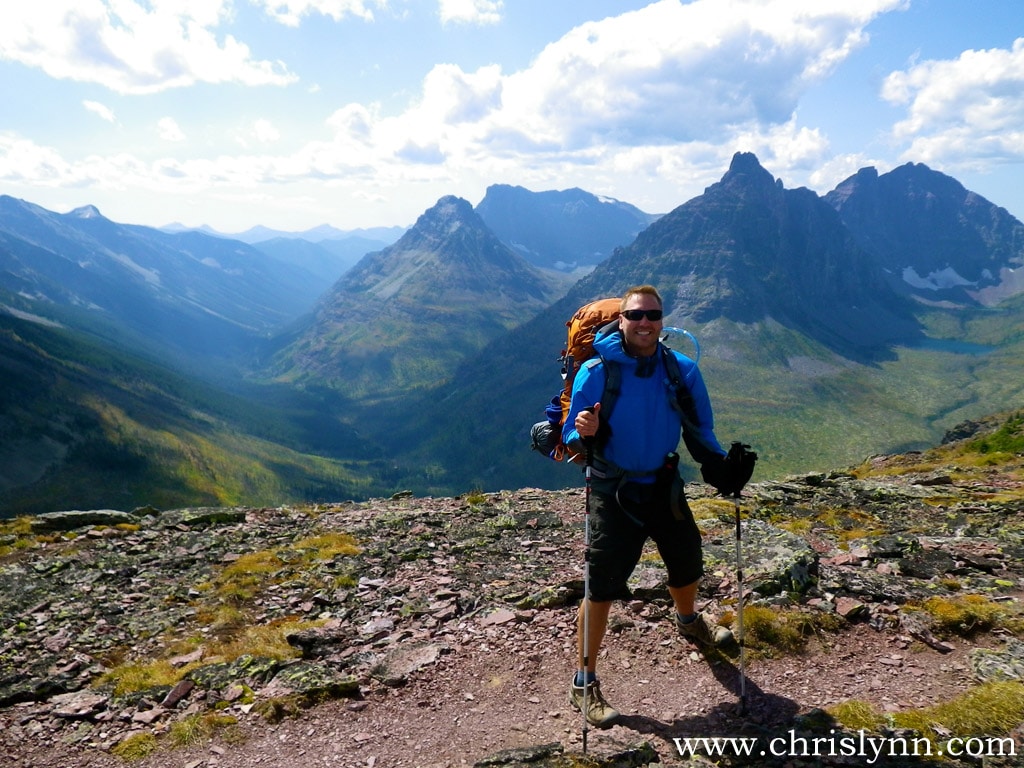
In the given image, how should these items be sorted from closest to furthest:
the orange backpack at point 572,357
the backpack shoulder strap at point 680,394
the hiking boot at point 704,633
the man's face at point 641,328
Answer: the man's face at point 641,328 < the backpack shoulder strap at point 680,394 < the orange backpack at point 572,357 < the hiking boot at point 704,633

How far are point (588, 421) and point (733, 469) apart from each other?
2.27 m

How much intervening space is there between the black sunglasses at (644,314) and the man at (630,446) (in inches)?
0.5

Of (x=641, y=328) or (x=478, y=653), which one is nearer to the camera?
(x=641, y=328)

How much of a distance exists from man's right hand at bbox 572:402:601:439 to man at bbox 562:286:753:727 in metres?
0.01

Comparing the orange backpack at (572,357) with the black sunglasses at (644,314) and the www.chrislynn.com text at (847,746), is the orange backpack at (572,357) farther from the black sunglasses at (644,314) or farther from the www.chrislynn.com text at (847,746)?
the www.chrislynn.com text at (847,746)

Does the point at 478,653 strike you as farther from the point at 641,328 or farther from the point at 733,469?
the point at 641,328

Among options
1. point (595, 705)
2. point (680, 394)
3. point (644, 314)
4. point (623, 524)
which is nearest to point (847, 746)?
point (595, 705)

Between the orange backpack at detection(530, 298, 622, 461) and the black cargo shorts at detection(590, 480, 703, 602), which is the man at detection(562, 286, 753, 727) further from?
the orange backpack at detection(530, 298, 622, 461)

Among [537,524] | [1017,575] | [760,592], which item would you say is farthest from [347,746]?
[1017,575]

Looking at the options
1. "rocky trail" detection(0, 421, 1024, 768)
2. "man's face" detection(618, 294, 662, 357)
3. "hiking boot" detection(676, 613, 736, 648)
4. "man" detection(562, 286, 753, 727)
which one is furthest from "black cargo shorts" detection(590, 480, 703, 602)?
"hiking boot" detection(676, 613, 736, 648)

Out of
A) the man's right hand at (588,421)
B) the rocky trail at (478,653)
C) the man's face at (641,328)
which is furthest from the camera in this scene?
the rocky trail at (478,653)

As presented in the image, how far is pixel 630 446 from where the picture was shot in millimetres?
7145

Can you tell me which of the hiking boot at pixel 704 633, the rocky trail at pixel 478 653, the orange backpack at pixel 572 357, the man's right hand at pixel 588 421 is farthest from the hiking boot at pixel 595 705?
the man's right hand at pixel 588 421

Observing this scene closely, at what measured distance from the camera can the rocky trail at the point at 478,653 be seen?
24.6 ft
